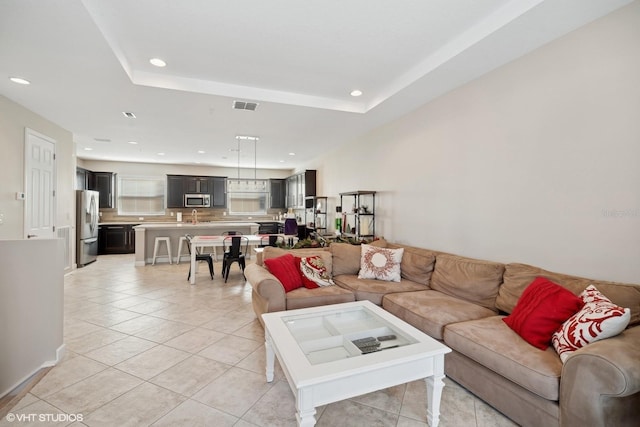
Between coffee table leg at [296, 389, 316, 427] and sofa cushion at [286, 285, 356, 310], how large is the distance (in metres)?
1.48

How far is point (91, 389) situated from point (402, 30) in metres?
3.77

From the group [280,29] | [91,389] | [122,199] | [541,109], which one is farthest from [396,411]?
[122,199]

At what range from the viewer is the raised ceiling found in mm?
2219

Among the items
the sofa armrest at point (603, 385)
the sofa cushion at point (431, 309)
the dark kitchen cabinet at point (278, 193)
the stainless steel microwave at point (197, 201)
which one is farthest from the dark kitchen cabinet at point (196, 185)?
the sofa armrest at point (603, 385)

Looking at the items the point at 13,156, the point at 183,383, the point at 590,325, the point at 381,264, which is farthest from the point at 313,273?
the point at 13,156

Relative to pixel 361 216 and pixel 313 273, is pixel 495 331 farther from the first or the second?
pixel 361 216

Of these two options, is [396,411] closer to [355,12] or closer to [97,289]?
[355,12]

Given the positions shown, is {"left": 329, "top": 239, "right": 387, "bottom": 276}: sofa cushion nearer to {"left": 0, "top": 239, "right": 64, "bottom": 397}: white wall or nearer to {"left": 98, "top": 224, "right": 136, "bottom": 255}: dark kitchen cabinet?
{"left": 0, "top": 239, "right": 64, "bottom": 397}: white wall

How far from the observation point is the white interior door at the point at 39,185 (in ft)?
14.1

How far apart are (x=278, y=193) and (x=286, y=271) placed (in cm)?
704

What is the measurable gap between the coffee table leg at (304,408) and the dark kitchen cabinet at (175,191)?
8675 mm

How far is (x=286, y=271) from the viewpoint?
3.25m

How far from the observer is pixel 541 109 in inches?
99.5

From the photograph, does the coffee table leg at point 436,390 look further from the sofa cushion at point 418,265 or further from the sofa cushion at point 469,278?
the sofa cushion at point 418,265
